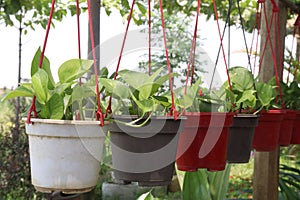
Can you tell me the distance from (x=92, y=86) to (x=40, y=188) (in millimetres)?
205

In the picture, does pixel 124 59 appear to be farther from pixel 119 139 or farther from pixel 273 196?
pixel 119 139

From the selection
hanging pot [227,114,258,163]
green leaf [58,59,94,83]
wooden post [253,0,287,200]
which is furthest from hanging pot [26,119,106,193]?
wooden post [253,0,287,200]

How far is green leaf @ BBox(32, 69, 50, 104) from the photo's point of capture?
0.83 metres

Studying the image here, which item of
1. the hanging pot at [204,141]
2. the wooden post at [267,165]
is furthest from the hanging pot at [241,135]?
the wooden post at [267,165]

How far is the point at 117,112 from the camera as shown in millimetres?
938

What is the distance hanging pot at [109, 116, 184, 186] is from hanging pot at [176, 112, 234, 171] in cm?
17

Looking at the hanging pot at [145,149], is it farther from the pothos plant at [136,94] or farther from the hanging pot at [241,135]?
the hanging pot at [241,135]

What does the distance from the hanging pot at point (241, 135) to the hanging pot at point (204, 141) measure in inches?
5.3

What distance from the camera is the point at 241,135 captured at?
1.28m

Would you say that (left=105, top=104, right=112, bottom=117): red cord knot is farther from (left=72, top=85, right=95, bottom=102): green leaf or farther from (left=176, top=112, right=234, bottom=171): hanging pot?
(left=176, top=112, right=234, bottom=171): hanging pot

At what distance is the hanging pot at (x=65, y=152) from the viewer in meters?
0.80

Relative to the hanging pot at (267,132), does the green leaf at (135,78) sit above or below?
above

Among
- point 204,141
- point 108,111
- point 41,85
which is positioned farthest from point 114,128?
point 204,141

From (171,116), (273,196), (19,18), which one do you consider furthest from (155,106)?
(19,18)
